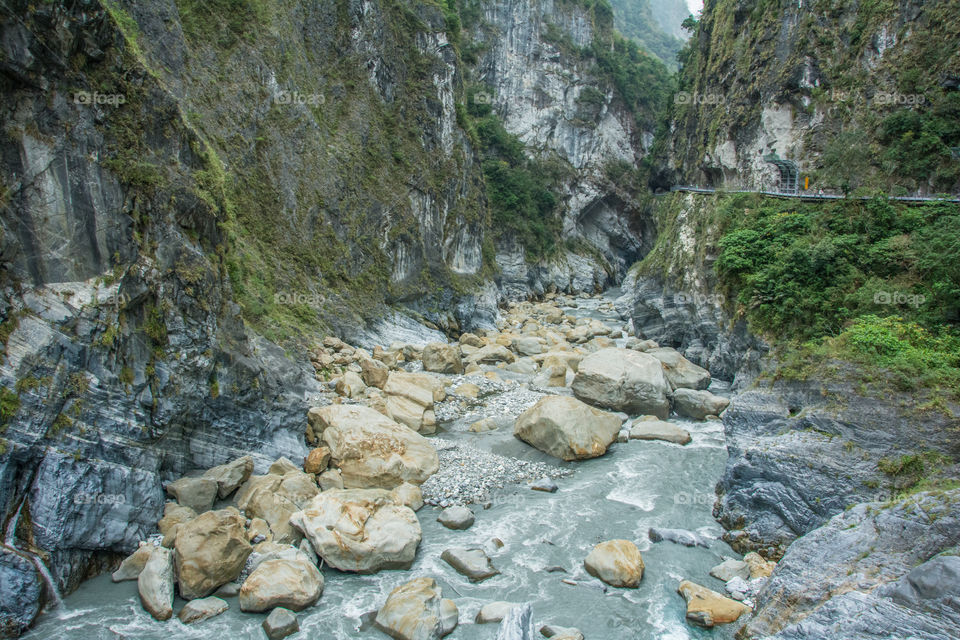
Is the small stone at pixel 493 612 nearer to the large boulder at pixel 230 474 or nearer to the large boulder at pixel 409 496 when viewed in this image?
the large boulder at pixel 409 496

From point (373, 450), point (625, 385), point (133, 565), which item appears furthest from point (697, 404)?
point (133, 565)

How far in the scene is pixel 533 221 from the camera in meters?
43.6

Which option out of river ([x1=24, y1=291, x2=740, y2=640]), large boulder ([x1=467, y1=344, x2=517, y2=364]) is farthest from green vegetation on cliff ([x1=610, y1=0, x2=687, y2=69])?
river ([x1=24, y1=291, x2=740, y2=640])

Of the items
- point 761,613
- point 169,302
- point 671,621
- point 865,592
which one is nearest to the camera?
point 865,592

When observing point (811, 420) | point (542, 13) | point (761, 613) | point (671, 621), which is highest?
point (542, 13)

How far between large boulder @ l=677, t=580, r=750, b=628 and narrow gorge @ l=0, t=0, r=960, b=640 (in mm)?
33

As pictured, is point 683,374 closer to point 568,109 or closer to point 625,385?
point 625,385

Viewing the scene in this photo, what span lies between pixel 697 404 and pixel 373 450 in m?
9.20

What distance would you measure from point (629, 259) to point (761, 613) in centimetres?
5008

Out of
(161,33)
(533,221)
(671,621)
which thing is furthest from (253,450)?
(533,221)

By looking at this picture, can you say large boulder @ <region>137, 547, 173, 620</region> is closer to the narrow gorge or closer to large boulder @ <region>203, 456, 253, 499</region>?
the narrow gorge

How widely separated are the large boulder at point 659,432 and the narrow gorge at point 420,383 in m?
0.14

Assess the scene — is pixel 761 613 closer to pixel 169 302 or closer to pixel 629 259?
pixel 169 302

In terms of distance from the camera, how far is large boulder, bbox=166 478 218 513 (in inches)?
336
